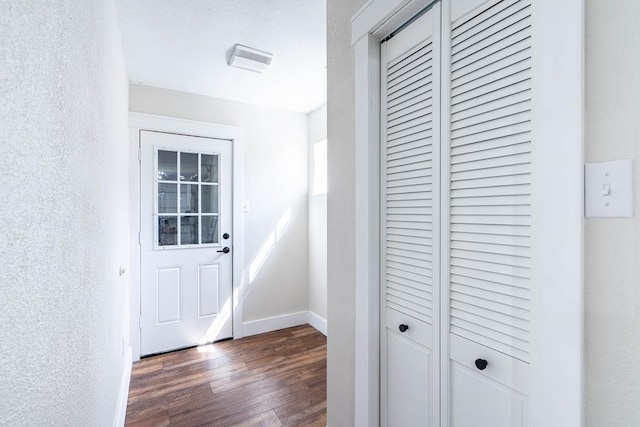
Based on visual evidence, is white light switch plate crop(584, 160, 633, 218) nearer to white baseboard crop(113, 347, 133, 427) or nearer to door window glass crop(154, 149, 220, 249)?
white baseboard crop(113, 347, 133, 427)

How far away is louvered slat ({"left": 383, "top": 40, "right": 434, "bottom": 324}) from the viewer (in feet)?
3.67

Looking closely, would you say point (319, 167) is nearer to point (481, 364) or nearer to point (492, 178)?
point (492, 178)

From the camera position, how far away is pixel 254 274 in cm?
328

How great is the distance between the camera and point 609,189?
632mm

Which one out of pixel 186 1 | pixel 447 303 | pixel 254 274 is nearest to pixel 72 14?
pixel 186 1

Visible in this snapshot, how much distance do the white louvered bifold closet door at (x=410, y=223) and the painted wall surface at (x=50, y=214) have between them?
1055 millimetres

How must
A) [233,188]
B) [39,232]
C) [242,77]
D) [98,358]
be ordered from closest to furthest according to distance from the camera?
[39,232], [98,358], [242,77], [233,188]

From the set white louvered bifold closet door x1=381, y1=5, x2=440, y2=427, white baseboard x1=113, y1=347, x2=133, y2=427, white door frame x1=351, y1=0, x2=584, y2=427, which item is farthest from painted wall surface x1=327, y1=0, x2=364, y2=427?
white baseboard x1=113, y1=347, x2=133, y2=427

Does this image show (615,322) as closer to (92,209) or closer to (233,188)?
(92,209)

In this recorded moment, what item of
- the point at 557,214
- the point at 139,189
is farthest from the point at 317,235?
the point at 557,214

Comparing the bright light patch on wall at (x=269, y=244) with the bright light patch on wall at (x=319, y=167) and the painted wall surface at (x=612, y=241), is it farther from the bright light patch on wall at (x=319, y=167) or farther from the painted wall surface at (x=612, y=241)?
the painted wall surface at (x=612, y=241)

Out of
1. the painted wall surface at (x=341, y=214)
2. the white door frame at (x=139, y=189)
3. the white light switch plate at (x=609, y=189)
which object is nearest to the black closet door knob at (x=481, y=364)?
the white light switch plate at (x=609, y=189)

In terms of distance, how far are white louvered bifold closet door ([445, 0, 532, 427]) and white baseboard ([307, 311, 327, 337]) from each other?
231cm

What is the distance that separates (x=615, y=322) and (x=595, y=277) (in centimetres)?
9
